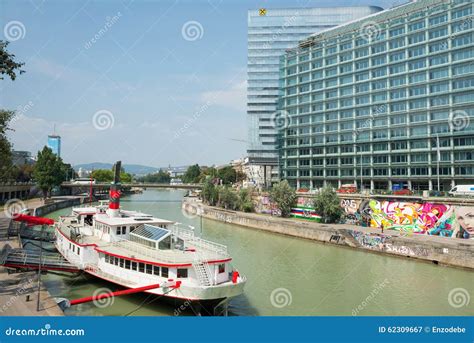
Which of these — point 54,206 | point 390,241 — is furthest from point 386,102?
point 54,206

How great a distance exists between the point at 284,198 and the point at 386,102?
22.8 m

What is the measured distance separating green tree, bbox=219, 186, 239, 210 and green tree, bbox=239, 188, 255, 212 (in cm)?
180

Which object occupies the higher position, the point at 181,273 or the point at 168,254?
the point at 168,254

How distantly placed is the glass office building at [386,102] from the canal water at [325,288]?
26.7 metres

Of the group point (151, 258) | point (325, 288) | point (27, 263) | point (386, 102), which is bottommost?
point (325, 288)

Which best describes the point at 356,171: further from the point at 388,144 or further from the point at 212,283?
the point at 212,283

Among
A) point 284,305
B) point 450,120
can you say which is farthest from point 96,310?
point 450,120

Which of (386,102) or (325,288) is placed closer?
(325,288)

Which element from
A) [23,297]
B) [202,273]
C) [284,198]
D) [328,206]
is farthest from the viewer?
[284,198]

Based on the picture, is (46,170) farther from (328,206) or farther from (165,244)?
(165,244)

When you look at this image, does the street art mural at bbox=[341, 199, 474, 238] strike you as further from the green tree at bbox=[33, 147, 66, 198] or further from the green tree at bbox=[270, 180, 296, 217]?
the green tree at bbox=[33, 147, 66, 198]

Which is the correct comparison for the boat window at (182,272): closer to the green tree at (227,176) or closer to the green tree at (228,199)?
the green tree at (228,199)

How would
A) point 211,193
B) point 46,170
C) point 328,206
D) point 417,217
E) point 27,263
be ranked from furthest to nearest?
1. point 46,170
2. point 211,193
3. point 328,206
4. point 417,217
5. point 27,263

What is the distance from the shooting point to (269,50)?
11544 centimetres
